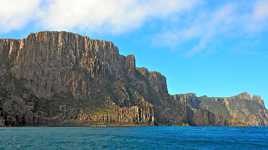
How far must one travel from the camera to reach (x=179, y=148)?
436 feet

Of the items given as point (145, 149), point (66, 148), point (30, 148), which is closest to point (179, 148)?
point (145, 149)

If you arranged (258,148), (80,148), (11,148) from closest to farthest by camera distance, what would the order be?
1. (11,148)
2. (80,148)
3. (258,148)

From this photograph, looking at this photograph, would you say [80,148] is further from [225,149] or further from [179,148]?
[225,149]

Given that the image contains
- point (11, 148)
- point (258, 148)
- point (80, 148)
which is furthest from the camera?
point (258, 148)

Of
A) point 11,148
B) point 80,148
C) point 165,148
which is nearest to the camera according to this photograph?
point 11,148

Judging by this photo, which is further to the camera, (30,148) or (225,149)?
(225,149)

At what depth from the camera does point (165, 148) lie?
131875mm

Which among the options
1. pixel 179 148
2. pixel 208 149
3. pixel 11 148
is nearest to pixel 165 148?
pixel 179 148

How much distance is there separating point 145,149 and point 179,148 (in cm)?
1340

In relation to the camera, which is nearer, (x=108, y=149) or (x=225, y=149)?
(x=108, y=149)

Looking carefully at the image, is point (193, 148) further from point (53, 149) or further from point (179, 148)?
point (53, 149)

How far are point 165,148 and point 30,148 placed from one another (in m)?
42.2

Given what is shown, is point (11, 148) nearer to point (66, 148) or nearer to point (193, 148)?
point (66, 148)

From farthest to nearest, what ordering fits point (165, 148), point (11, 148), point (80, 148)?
point (165, 148)
point (80, 148)
point (11, 148)
